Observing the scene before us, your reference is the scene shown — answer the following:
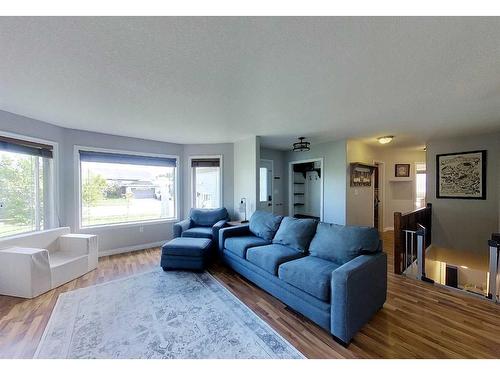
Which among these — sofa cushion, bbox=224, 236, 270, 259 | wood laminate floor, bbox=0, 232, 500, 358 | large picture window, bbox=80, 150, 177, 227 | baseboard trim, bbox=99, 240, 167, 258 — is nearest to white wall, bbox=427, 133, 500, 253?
wood laminate floor, bbox=0, 232, 500, 358

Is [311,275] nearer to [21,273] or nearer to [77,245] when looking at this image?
[21,273]

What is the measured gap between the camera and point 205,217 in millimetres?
4398

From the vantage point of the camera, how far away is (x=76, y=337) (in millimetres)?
1795

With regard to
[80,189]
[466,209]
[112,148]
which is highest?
[112,148]

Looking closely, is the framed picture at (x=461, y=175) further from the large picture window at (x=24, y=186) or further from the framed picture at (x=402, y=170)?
the large picture window at (x=24, y=186)

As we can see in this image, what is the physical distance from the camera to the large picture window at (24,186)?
2.88 meters

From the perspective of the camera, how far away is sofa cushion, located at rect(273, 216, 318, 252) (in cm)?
267

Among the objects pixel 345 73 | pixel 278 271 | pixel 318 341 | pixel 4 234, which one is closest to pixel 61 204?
pixel 4 234

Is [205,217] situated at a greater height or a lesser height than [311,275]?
greater

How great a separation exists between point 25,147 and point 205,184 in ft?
9.79

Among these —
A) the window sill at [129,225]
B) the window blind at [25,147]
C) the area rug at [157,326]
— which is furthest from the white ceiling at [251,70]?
the area rug at [157,326]

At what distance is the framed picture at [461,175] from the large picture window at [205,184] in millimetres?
4834

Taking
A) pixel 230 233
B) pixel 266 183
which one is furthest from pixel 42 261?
pixel 266 183

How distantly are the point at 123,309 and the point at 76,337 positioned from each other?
447 millimetres
